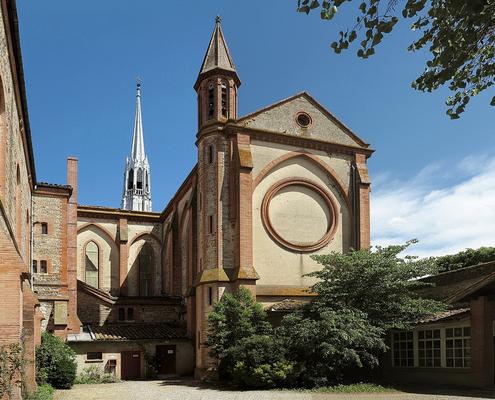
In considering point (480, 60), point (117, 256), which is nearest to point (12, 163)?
point (480, 60)

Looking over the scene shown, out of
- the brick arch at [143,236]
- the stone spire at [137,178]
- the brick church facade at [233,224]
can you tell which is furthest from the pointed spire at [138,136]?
the brick church facade at [233,224]

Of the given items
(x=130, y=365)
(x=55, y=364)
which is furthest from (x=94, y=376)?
(x=55, y=364)

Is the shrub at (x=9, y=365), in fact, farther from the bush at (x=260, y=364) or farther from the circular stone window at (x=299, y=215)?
the circular stone window at (x=299, y=215)

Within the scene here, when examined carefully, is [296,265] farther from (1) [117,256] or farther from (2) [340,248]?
(1) [117,256]

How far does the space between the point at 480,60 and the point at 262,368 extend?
1807 cm

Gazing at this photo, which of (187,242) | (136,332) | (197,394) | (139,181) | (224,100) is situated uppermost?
(139,181)

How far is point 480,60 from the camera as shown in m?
7.33

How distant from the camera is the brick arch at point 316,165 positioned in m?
29.8

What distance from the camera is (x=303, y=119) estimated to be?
31516 millimetres

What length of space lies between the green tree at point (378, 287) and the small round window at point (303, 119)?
9.45m

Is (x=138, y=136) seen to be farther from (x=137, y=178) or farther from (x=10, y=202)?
(x=10, y=202)

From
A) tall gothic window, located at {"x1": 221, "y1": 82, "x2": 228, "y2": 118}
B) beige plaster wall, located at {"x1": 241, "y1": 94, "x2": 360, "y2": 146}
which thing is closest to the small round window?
beige plaster wall, located at {"x1": 241, "y1": 94, "x2": 360, "y2": 146}

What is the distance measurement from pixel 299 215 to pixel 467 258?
17.2 meters

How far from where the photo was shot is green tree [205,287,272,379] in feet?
82.3
